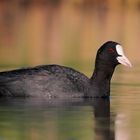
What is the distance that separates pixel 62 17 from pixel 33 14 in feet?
5.76

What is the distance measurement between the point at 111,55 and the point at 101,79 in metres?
0.49

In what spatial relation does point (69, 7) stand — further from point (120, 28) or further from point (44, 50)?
point (44, 50)

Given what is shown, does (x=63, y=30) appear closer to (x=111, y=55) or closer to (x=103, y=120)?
(x=111, y=55)

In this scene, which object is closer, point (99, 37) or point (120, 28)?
point (99, 37)

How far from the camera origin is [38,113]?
18141mm

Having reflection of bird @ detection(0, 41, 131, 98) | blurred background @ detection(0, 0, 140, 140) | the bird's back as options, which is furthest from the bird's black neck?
the bird's back

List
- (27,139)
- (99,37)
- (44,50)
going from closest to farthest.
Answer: (27,139) < (44,50) < (99,37)

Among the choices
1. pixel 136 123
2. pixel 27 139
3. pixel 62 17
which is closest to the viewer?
pixel 27 139

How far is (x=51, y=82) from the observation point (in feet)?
68.9

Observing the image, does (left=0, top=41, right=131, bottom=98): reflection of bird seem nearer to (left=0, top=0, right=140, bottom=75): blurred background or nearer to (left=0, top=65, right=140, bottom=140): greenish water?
(left=0, top=65, right=140, bottom=140): greenish water

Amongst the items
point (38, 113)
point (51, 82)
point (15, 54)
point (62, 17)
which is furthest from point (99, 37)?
point (38, 113)

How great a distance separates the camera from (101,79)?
71.7 feet

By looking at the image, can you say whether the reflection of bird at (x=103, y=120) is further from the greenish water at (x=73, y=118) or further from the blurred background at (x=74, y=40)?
the blurred background at (x=74, y=40)

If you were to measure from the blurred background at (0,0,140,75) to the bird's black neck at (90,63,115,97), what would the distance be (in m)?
4.06
